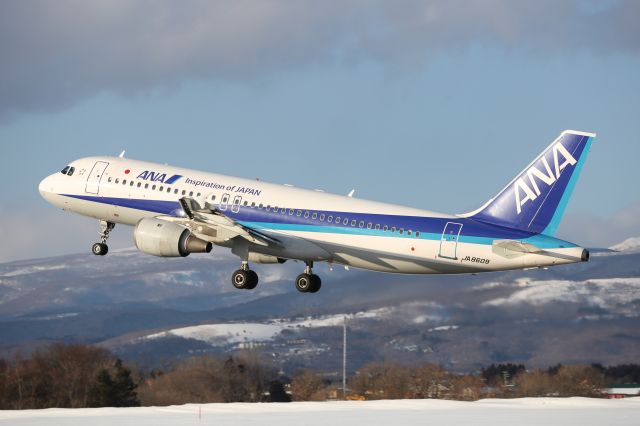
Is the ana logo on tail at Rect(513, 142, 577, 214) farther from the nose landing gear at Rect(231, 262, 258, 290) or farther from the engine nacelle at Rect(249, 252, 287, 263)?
the nose landing gear at Rect(231, 262, 258, 290)

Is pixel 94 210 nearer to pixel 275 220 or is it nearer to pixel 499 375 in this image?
pixel 275 220

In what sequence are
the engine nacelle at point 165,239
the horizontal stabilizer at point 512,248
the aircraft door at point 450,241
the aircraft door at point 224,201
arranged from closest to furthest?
the horizontal stabilizer at point 512,248
the aircraft door at point 450,241
the engine nacelle at point 165,239
the aircraft door at point 224,201

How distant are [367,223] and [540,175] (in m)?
7.72

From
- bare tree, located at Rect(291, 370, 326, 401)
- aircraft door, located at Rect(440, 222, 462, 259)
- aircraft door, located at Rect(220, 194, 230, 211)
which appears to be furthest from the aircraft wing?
bare tree, located at Rect(291, 370, 326, 401)

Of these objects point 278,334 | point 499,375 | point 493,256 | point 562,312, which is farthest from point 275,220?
point 278,334

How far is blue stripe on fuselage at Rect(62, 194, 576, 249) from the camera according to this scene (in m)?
55.1

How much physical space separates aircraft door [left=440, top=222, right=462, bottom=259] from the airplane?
0.04 m

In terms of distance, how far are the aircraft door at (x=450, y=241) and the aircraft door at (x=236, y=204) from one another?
9.99 meters

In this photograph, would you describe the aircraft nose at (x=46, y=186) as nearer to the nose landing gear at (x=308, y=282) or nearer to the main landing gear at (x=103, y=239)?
the main landing gear at (x=103, y=239)

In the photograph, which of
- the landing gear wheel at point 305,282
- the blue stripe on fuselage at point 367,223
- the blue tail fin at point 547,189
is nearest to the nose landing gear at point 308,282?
the landing gear wheel at point 305,282

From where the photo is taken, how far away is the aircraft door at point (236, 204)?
6019cm

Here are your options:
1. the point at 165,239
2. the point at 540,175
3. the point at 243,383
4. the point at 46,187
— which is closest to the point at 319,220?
the point at 165,239

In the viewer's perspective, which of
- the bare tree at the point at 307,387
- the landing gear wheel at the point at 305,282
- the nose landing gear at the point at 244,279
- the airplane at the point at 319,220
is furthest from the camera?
the bare tree at the point at 307,387

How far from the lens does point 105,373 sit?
347ft
